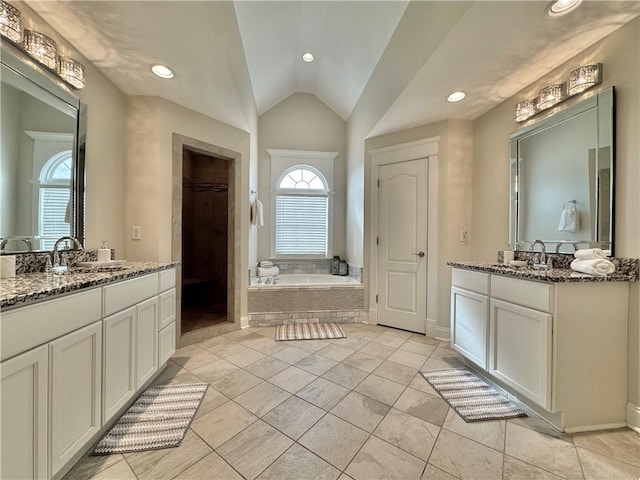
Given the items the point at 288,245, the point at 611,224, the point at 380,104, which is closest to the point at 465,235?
the point at 611,224

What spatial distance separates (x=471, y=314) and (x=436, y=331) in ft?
2.91

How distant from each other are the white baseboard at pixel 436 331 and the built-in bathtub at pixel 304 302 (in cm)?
82

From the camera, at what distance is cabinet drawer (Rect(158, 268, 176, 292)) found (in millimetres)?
1889

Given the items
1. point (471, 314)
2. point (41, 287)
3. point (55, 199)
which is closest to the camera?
point (41, 287)

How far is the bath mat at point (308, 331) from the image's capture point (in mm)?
2797

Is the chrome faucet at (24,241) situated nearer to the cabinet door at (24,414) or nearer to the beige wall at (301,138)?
the cabinet door at (24,414)

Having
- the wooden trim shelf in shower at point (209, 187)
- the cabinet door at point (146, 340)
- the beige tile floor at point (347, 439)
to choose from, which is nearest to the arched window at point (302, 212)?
the wooden trim shelf in shower at point (209, 187)

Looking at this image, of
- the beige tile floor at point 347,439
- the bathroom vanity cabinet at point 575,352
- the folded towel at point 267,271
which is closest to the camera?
the beige tile floor at point 347,439

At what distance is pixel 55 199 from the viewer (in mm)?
1638

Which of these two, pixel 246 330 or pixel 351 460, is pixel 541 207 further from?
pixel 246 330

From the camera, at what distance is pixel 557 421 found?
145 centimetres

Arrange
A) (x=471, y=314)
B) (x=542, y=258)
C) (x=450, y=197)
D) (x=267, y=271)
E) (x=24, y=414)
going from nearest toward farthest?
(x=24, y=414)
(x=542, y=258)
(x=471, y=314)
(x=450, y=197)
(x=267, y=271)

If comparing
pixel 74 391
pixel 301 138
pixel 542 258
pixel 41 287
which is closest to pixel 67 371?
pixel 74 391

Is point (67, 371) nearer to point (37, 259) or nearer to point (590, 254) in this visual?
point (37, 259)
